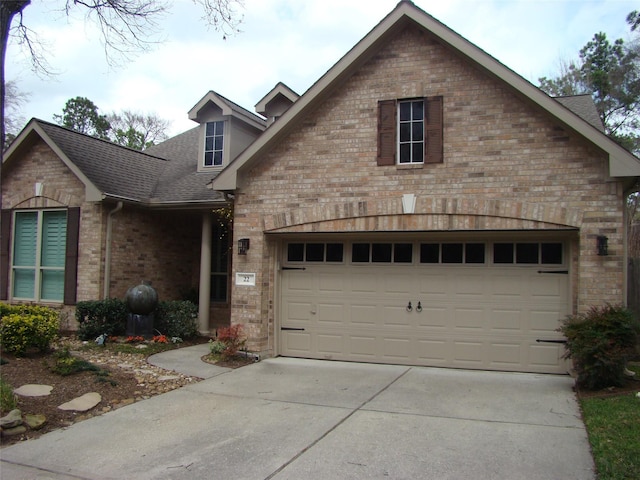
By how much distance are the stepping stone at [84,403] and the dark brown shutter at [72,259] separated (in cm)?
551

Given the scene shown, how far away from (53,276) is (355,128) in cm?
806

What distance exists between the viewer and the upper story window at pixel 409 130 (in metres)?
9.27

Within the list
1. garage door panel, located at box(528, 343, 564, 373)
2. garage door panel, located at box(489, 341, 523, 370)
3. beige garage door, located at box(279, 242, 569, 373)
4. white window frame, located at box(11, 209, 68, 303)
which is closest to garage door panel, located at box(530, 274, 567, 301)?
beige garage door, located at box(279, 242, 569, 373)

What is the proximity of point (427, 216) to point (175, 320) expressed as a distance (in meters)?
6.11

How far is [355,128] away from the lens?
32.1 ft

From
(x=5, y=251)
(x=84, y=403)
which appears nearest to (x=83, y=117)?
(x=5, y=251)

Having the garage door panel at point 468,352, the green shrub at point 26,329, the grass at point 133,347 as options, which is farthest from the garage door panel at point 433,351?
the green shrub at point 26,329

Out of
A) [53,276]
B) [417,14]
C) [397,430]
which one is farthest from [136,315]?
[417,14]

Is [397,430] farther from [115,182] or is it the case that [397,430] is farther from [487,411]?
[115,182]

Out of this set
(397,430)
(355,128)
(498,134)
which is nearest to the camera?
(397,430)

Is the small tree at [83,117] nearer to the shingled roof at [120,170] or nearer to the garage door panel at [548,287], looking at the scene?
the shingled roof at [120,170]

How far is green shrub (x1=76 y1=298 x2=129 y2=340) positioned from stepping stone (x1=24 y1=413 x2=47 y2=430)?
17.2 feet

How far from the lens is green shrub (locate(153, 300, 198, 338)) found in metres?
11.9

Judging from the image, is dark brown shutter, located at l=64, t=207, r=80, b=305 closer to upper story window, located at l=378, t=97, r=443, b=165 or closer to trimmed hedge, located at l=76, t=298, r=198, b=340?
trimmed hedge, located at l=76, t=298, r=198, b=340
